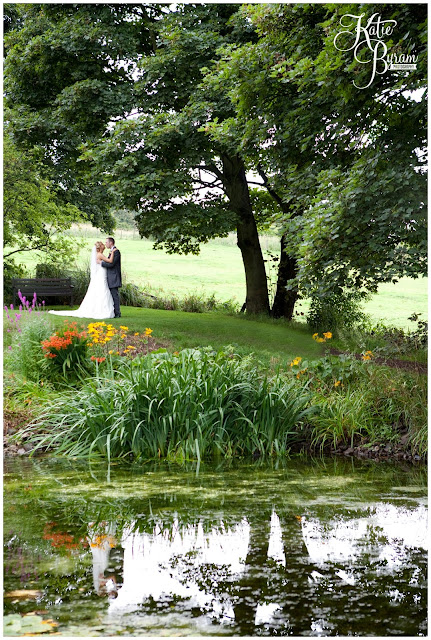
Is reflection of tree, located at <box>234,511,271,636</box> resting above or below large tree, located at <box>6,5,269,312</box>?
below

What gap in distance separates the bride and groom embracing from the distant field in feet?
26.1

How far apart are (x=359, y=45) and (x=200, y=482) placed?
5091mm

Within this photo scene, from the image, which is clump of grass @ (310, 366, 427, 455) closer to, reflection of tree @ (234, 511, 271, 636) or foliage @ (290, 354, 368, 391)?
foliage @ (290, 354, 368, 391)

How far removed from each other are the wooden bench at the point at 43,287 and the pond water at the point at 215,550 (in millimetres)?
10368

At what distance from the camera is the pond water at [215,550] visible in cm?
287

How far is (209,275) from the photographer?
2912 cm

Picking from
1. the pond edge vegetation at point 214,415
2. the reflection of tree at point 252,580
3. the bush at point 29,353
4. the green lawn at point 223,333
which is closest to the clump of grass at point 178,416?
the pond edge vegetation at point 214,415

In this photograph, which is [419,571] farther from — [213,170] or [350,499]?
[213,170]

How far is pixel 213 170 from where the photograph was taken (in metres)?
16.0

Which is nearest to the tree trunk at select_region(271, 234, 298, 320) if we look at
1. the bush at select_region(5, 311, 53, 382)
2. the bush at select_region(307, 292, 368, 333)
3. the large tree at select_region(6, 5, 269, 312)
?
the bush at select_region(307, 292, 368, 333)

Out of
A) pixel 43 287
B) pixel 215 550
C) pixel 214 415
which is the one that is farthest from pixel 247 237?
pixel 215 550

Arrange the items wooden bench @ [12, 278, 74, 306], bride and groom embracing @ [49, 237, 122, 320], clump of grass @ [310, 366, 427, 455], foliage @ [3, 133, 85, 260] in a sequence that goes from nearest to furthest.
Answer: clump of grass @ [310, 366, 427, 455] → bride and groom embracing @ [49, 237, 122, 320] → wooden bench @ [12, 278, 74, 306] → foliage @ [3, 133, 85, 260]

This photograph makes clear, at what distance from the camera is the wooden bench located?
1560cm

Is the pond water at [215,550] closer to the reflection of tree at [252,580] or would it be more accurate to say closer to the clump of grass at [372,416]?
the reflection of tree at [252,580]
